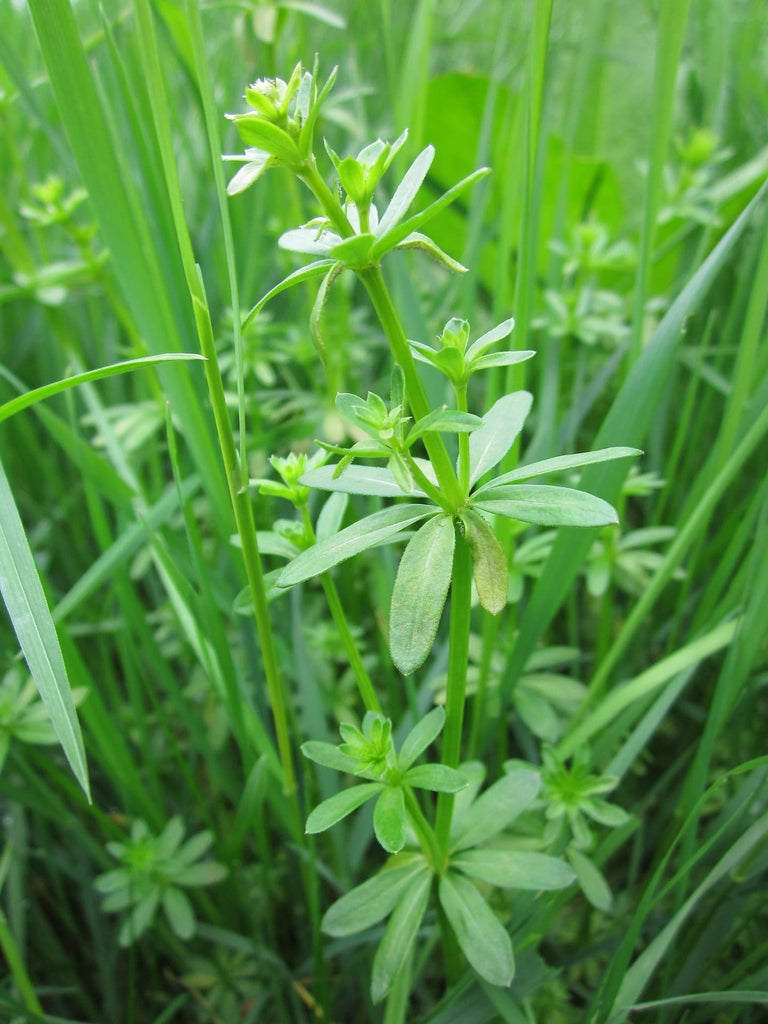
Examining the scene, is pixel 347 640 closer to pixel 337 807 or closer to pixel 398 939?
pixel 337 807

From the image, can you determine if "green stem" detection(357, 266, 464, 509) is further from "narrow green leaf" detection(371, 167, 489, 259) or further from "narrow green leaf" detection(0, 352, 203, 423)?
"narrow green leaf" detection(0, 352, 203, 423)

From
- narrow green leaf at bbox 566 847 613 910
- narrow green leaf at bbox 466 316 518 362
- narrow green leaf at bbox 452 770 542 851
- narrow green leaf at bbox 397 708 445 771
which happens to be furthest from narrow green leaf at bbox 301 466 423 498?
narrow green leaf at bbox 566 847 613 910

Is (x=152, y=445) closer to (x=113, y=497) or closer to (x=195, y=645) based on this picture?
(x=113, y=497)

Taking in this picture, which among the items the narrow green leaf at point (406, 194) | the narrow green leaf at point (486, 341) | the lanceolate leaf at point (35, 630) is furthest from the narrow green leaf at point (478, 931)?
the narrow green leaf at point (406, 194)

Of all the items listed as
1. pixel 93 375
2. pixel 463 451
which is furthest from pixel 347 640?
pixel 93 375

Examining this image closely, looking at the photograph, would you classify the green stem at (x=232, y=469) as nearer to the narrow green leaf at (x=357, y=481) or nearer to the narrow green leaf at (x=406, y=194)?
the narrow green leaf at (x=357, y=481)

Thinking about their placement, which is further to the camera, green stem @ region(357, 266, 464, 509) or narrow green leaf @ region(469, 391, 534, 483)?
narrow green leaf @ region(469, 391, 534, 483)

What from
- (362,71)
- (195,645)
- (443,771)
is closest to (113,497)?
(195,645)
